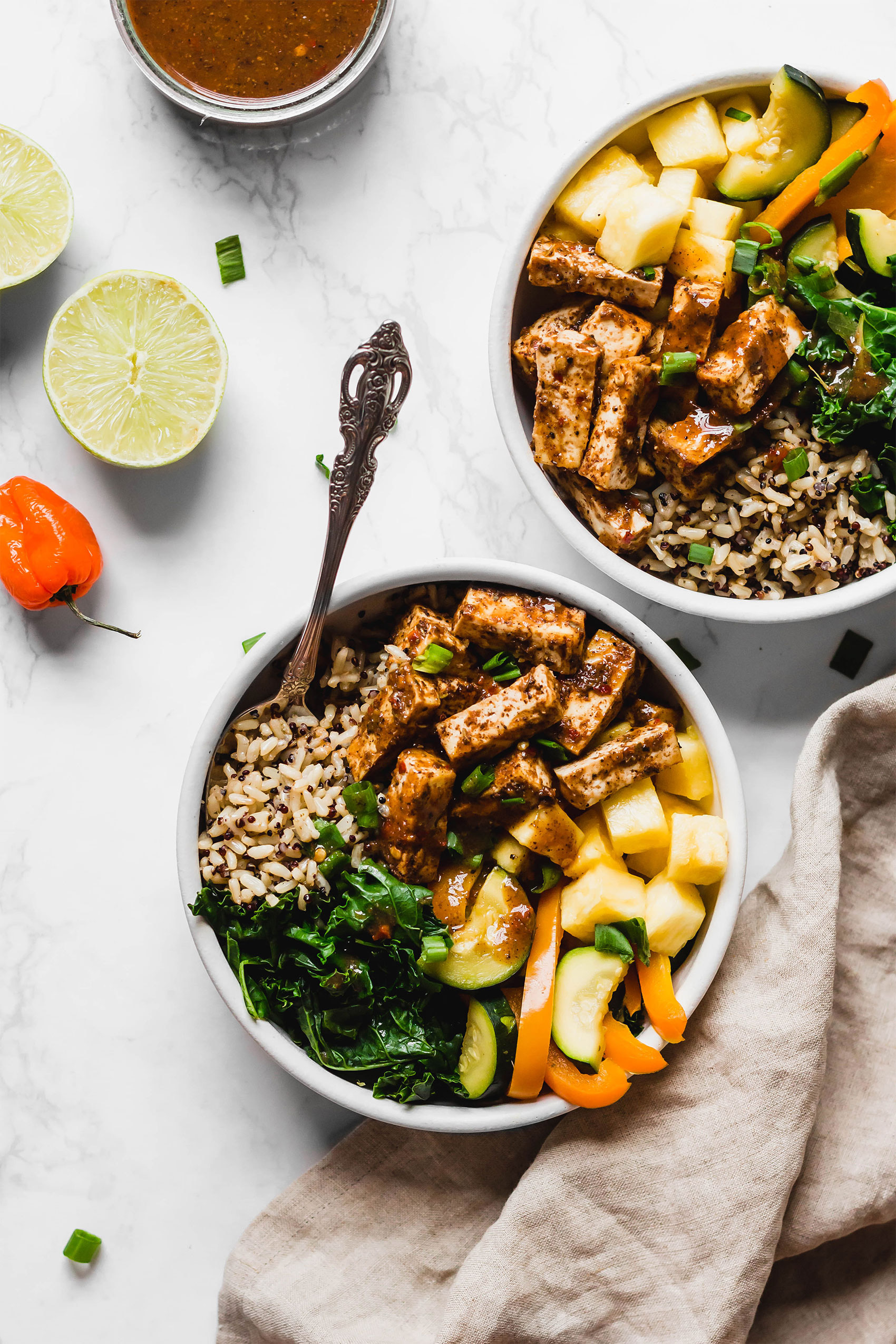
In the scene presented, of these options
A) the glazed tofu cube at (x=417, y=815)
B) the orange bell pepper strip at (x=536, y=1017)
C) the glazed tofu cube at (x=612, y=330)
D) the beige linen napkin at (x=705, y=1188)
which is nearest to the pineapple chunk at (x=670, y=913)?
the orange bell pepper strip at (x=536, y=1017)

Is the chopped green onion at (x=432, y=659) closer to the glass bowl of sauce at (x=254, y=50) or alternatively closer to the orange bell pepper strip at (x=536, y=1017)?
the orange bell pepper strip at (x=536, y=1017)

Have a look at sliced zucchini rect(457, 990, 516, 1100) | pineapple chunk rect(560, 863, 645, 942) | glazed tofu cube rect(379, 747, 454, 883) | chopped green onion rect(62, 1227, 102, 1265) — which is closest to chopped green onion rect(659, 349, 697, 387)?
glazed tofu cube rect(379, 747, 454, 883)

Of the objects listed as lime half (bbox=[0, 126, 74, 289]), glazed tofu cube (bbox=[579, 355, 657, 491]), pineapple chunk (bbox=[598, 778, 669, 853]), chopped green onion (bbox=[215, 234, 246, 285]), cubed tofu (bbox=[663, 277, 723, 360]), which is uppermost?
lime half (bbox=[0, 126, 74, 289])

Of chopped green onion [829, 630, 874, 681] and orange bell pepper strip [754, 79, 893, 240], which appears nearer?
orange bell pepper strip [754, 79, 893, 240]

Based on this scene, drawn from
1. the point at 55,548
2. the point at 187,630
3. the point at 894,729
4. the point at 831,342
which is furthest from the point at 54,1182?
the point at 831,342

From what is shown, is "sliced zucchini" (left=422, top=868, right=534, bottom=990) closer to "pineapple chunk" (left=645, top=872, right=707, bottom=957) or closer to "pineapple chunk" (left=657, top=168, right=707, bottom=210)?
"pineapple chunk" (left=645, top=872, right=707, bottom=957)

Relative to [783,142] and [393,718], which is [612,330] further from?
[393,718]
